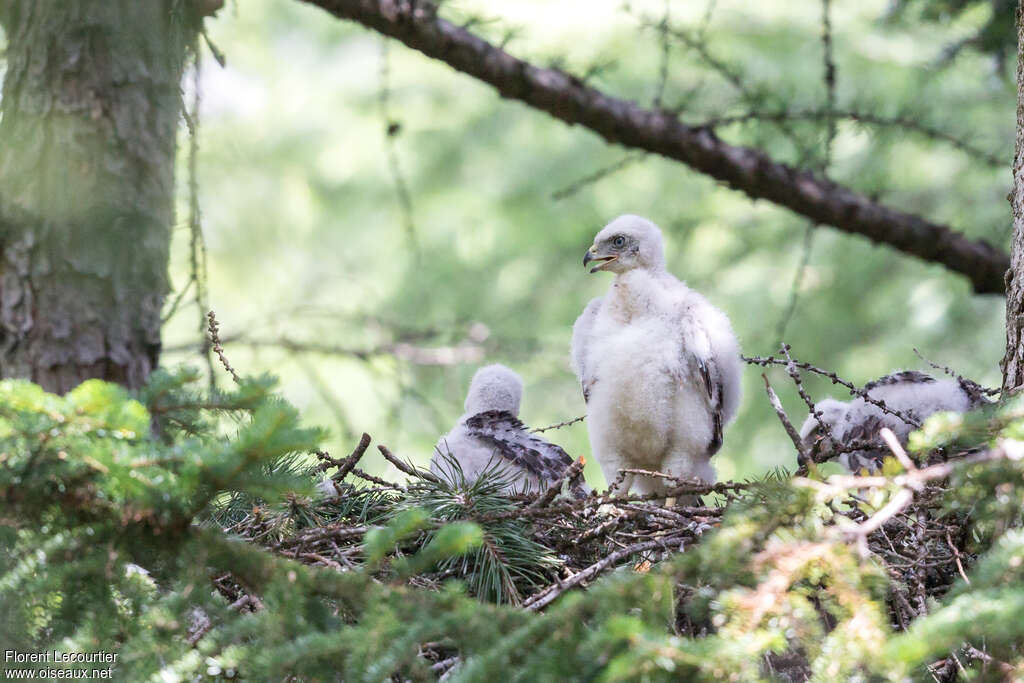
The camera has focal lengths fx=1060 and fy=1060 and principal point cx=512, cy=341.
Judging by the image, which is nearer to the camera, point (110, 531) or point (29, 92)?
point (110, 531)

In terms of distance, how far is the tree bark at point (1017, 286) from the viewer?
9.84ft

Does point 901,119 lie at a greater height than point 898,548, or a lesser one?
greater

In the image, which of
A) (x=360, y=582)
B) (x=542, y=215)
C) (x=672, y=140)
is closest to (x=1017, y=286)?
(x=360, y=582)

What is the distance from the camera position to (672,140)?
210 inches

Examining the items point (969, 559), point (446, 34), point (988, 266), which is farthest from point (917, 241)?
point (969, 559)

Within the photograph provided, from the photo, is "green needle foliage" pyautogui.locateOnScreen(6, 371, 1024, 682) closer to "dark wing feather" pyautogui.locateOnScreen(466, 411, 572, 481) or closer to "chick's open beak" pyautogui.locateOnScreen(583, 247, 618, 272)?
"dark wing feather" pyautogui.locateOnScreen(466, 411, 572, 481)

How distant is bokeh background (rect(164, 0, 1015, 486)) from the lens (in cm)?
900

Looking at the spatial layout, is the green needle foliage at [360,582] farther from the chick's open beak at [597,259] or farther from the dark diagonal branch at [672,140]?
the dark diagonal branch at [672,140]

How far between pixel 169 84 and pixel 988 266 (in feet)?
13.8

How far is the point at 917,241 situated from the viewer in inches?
224

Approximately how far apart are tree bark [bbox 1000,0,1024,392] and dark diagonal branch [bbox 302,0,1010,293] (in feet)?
7.33

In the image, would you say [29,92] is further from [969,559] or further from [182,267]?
[969,559]

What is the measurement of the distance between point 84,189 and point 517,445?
6.29 feet

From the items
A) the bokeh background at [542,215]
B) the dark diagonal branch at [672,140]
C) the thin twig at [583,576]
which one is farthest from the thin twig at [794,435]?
the bokeh background at [542,215]
